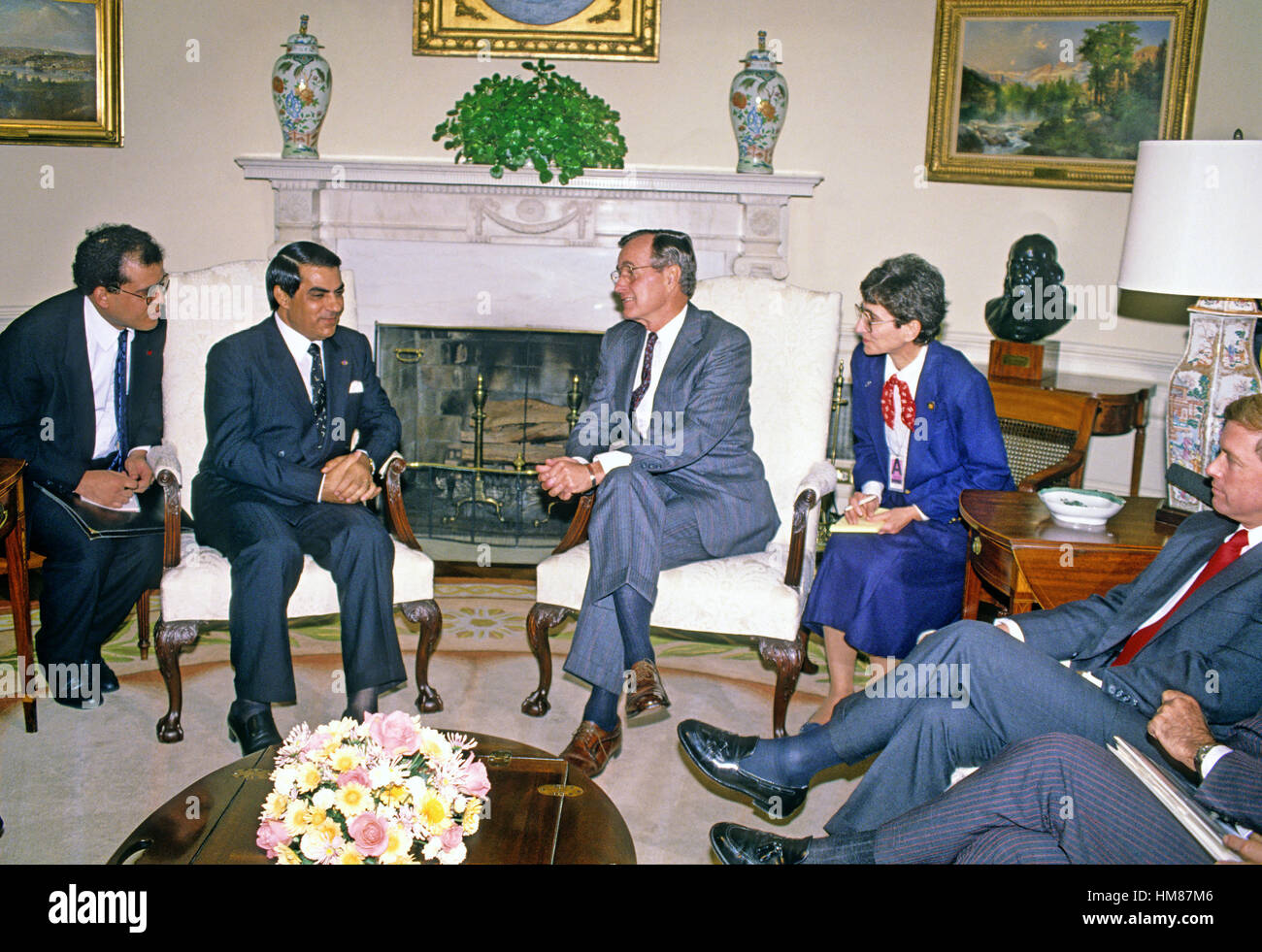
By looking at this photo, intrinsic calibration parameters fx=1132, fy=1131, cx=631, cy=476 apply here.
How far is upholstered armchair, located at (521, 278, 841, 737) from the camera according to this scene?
10.6ft

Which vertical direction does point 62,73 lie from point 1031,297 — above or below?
above

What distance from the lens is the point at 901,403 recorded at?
11.3ft

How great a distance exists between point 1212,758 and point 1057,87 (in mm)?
3819

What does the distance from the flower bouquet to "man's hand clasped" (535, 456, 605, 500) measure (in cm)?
142

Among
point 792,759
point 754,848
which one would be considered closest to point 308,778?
point 754,848

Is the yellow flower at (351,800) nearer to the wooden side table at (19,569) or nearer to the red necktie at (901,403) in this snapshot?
the wooden side table at (19,569)

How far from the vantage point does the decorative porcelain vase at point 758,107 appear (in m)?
4.99

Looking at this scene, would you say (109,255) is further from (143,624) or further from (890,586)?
(890,586)

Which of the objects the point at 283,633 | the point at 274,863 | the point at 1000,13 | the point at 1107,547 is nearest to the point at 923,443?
the point at 1107,547

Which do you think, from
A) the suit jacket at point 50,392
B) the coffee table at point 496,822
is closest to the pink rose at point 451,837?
the coffee table at point 496,822

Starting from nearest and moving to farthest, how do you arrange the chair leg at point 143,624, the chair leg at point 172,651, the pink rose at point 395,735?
the pink rose at point 395,735 < the chair leg at point 172,651 < the chair leg at point 143,624

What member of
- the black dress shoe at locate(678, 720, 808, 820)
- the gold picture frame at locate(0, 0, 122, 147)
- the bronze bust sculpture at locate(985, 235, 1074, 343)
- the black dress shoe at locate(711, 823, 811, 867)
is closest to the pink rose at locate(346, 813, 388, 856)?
the black dress shoe at locate(711, 823, 811, 867)

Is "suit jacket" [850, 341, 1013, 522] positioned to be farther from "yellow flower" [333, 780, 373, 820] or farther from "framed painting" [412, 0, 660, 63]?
"framed painting" [412, 0, 660, 63]

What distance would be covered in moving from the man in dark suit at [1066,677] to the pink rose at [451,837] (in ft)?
2.90
